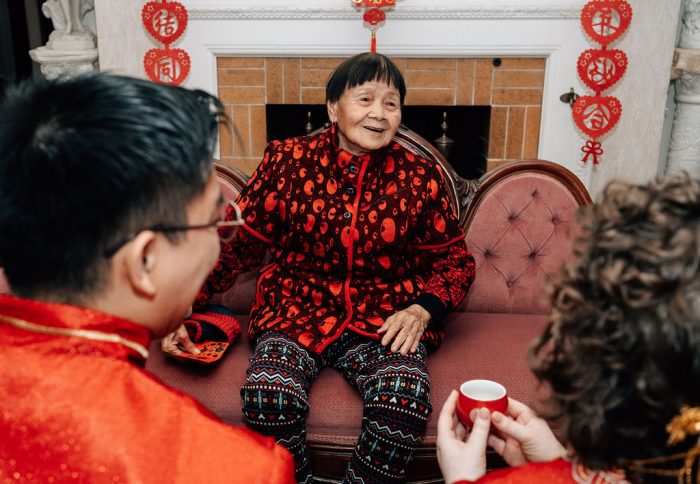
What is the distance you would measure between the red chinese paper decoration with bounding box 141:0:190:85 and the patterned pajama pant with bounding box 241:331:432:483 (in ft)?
7.57

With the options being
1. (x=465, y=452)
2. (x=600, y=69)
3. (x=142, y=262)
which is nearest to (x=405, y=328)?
(x=465, y=452)

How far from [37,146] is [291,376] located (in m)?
0.98

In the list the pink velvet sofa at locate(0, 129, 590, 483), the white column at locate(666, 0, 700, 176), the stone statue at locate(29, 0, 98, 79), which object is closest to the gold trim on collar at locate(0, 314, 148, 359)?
the pink velvet sofa at locate(0, 129, 590, 483)

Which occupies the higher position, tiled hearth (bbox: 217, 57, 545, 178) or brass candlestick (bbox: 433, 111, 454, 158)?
tiled hearth (bbox: 217, 57, 545, 178)

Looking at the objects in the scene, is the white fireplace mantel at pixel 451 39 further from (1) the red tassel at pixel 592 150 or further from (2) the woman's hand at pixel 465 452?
(2) the woman's hand at pixel 465 452

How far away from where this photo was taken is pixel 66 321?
31.9 inches

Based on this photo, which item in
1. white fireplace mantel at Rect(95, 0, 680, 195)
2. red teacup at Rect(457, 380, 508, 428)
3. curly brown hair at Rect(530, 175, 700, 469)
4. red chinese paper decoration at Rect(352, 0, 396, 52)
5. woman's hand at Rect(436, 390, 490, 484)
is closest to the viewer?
curly brown hair at Rect(530, 175, 700, 469)

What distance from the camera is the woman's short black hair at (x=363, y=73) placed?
6.20 feet

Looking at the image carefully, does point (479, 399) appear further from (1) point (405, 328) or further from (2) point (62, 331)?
(2) point (62, 331)

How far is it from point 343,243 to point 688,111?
8.45 feet

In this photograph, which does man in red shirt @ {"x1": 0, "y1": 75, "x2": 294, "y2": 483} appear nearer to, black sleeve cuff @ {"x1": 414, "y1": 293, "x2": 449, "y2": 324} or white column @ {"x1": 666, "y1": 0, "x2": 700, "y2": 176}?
black sleeve cuff @ {"x1": 414, "y1": 293, "x2": 449, "y2": 324}

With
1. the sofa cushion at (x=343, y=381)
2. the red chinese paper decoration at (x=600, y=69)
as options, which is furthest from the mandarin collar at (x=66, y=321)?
the red chinese paper decoration at (x=600, y=69)

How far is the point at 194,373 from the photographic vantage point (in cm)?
177

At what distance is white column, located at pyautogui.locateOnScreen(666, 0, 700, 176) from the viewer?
3459 millimetres
